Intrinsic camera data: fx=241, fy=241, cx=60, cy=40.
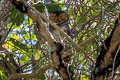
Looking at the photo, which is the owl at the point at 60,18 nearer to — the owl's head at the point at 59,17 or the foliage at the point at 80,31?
the owl's head at the point at 59,17

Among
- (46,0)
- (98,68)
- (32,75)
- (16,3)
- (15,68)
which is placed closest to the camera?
(16,3)

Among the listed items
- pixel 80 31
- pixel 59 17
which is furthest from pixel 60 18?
pixel 80 31

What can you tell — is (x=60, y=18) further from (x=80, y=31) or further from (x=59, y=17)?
(x=80, y=31)

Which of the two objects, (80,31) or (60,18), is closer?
(80,31)

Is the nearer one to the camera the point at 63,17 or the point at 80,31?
the point at 80,31

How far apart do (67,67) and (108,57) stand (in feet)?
0.68

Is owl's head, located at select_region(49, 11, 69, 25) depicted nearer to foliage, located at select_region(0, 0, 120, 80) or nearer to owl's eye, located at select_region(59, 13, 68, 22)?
owl's eye, located at select_region(59, 13, 68, 22)

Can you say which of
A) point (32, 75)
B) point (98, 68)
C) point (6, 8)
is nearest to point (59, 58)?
point (98, 68)

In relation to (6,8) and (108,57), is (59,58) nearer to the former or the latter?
(108,57)

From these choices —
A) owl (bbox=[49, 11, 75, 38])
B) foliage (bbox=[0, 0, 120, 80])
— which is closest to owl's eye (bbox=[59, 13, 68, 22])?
owl (bbox=[49, 11, 75, 38])

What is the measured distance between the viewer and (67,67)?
43.9 inches

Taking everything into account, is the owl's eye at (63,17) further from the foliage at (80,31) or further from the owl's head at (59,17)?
the foliage at (80,31)

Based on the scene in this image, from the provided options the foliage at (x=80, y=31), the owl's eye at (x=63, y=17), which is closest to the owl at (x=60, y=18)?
the owl's eye at (x=63, y=17)

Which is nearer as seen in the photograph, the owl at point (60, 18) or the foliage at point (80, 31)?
the foliage at point (80, 31)
